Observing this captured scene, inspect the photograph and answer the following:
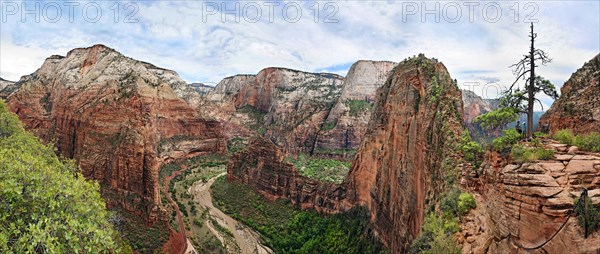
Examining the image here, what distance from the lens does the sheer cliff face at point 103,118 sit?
35969mm

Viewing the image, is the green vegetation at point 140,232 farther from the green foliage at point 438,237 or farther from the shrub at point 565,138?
the shrub at point 565,138

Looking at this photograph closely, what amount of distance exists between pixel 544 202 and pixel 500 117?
784 centimetres

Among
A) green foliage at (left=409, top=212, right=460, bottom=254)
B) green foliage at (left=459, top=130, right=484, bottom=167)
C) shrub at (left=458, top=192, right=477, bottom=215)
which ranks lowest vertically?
green foliage at (left=409, top=212, right=460, bottom=254)

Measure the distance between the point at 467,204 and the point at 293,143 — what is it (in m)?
81.8

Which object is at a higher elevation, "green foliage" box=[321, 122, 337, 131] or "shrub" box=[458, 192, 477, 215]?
"green foliage" box=[321, 122, 337, 131]

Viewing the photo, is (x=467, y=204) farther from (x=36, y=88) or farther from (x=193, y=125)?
(x=193, y=125)

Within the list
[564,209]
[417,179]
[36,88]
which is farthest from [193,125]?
[564,209]

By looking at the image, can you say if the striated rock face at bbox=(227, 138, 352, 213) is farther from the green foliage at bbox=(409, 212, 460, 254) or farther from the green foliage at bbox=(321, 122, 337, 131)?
the green foliage at bbox=(321, 122, 337, 131)

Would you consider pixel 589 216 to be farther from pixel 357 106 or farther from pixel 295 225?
pixel 357 106

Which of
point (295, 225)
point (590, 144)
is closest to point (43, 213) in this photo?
point (590, 144)

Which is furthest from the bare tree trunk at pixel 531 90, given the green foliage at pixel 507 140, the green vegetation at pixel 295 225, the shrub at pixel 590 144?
the green vegetation at pixel 295 225

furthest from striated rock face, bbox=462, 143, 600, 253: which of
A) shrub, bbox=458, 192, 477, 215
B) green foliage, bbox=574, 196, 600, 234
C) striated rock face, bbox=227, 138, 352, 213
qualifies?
striated rock face, bbox=227, 138, 352, 213

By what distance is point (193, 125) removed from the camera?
88.8 m

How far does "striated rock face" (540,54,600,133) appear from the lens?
65.1 feet
